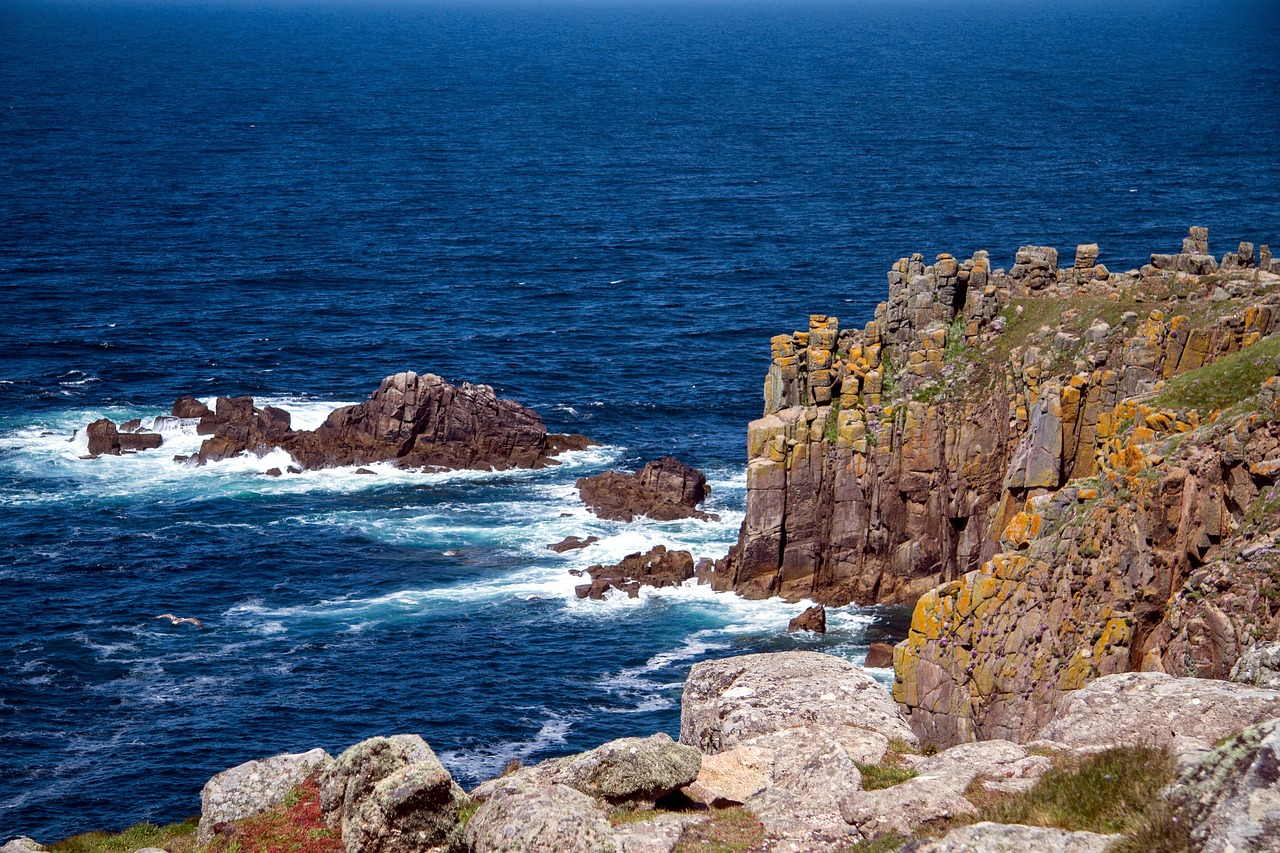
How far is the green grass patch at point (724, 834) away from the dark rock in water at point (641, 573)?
61.3 meters

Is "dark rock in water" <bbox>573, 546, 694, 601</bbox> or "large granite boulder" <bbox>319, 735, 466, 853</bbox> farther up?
"large granite boulder" <bbox>319, 735, 466, 853</bbox>

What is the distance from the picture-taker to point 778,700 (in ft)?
139

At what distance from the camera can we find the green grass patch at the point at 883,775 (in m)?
35.3

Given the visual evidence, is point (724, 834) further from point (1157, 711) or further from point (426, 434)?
point (426, 434)

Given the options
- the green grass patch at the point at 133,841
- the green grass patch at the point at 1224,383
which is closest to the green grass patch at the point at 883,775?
the green grass patch at the point at 133,841

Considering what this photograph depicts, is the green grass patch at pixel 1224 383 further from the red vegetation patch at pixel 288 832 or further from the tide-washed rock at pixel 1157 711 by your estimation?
the red vegetation patch at pixel 288 832

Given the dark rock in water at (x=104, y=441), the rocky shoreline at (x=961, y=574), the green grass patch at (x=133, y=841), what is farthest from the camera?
the dark rock in water at (x=104, y=441)

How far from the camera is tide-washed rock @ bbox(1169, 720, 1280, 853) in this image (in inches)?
803

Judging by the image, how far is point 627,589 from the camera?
95.7 m

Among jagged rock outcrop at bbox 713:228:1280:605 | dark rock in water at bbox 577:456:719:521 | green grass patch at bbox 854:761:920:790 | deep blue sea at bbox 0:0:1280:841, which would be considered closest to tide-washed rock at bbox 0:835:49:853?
green grass patch at bbox 854:761:920:790

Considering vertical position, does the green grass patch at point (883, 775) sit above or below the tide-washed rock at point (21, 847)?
above

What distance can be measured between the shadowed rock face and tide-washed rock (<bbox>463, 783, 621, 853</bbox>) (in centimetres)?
8782

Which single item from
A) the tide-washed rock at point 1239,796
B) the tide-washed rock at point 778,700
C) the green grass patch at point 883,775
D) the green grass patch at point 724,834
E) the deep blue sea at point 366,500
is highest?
the tide-washed rock at point 1239,796

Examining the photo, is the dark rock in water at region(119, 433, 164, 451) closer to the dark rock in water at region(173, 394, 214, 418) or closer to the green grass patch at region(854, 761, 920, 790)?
the dark rock in water at region(173, 394, 214, 418)
